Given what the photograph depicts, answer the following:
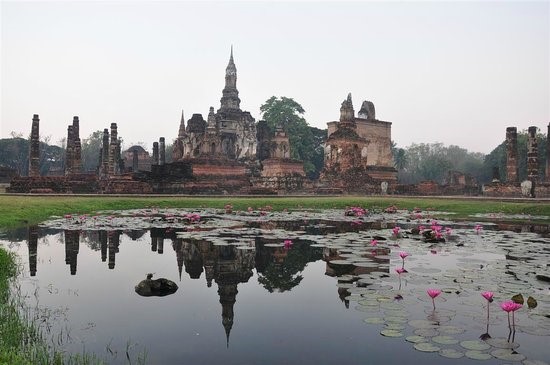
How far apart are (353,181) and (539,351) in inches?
1064

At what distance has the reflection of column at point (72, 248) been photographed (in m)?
7.40

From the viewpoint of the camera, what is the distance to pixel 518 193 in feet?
92.6

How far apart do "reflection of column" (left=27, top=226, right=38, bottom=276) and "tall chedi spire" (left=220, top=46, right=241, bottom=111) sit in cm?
4671

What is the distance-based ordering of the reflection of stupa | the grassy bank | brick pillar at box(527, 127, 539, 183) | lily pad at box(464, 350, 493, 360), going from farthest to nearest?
brick pillar at box(527, 127, 539, 183), the grassy bank, the reflection of stupa, lily pad at box(464, 350, 493, 360)

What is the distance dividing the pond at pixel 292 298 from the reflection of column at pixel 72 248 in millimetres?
33

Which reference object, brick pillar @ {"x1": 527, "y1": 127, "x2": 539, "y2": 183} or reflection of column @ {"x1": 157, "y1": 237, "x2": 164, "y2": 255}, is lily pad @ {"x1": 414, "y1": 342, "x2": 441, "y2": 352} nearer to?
reflection of column @ {"x1": 157, "y1": 237, "x2": 164, "y2": 255}

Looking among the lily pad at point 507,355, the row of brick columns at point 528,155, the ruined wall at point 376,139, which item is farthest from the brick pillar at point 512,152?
the lily pad at point 507,355

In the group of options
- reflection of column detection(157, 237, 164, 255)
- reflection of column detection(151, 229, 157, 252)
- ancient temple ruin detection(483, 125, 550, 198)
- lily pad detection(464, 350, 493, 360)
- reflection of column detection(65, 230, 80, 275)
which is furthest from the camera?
ancient temple ruin detection(483, 125, 550, 198)

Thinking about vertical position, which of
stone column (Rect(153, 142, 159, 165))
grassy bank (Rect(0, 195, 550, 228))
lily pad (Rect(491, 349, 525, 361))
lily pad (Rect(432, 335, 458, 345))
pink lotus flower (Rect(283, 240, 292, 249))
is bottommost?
lily pad (Rect(491, 349, 525, 361))

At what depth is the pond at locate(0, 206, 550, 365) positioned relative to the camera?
3744 mm

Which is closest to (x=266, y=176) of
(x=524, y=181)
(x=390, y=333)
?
(x=524, y=181)

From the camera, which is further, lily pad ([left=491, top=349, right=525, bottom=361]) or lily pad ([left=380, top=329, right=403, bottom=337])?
lily pad ([left=380, top=329, right=403, bottom=337])

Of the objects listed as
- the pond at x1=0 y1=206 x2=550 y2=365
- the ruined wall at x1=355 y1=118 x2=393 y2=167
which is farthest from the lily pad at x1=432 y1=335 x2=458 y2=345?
the ruined wall at x1=355 y1=118 x2=393 y2=167

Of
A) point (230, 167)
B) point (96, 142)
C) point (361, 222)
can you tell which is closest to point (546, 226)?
point (361, 222)
